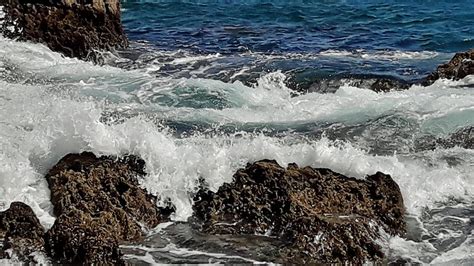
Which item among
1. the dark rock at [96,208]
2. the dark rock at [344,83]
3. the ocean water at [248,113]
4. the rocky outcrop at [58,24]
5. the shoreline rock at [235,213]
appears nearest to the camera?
the dark rock at [96,208]

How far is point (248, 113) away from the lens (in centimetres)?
1003

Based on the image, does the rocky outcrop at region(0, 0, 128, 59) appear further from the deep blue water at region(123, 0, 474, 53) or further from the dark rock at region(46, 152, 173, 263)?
the dark rock at region(46, 152, 173, 263)

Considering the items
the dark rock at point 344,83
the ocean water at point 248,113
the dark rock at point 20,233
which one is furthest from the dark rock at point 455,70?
the dark rock at point 20,233

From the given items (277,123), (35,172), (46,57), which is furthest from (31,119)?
(46,57)

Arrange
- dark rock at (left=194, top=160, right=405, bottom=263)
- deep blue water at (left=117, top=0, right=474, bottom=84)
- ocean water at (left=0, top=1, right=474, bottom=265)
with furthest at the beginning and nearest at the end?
1. deep blue water at (left=117, top=0, right=474, bottom=84)
2. ocean water at (left=0, top=1, right=474, bottom=265)
3. dark rock at (left=194, top=160, right=405, bottom=263)

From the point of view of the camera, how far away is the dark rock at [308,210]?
5609 mm

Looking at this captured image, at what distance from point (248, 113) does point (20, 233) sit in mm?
5008

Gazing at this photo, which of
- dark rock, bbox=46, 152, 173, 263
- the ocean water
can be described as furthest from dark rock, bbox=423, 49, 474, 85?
dark rock, bbox=46, 152, 173, 263

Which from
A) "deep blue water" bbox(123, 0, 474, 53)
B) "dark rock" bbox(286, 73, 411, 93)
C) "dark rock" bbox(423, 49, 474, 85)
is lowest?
"deep blue water" bbox(123, 0, 474, 53)

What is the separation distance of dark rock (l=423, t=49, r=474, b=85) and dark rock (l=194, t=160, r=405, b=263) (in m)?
5.70

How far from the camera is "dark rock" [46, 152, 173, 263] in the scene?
5.37 meters

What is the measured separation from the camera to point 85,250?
17.4 ft

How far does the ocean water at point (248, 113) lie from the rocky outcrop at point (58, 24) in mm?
394

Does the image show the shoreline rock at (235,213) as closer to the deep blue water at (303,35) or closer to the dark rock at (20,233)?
the dark rock at (20,233)
